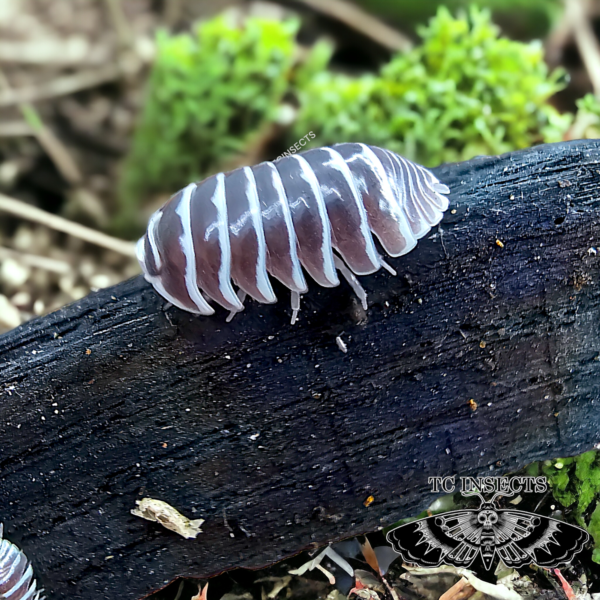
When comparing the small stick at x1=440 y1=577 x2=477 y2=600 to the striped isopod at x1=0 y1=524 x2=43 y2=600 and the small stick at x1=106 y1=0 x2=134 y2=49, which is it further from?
the small stick at x1=106 y1=0 x2=134 y2=49

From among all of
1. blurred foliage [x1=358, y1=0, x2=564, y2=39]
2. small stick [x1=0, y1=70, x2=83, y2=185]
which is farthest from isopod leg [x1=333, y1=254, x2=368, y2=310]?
blurred foliage [x1=358, y1=0, x2=564, y2=39]

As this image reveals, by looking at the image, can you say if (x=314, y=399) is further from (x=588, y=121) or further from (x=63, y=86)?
(x=63, y=86)

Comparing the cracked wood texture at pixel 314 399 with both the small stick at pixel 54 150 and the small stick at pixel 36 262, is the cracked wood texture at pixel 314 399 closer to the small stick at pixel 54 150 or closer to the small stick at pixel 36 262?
the small stick at pixel 36 262

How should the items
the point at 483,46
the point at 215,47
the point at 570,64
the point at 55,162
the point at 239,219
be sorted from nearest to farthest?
the point at 239,219
the point at 483,46
the point at 215,47
the point at 570,64
the point at 55,162

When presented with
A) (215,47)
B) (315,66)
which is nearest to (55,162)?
(215,47)

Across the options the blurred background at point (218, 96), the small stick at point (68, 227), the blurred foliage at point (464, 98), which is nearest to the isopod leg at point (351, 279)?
the blurred background at point (218, 96)

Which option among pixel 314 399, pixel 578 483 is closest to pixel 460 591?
pixel 578 483

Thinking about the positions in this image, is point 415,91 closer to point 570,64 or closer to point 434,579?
point 570,64
